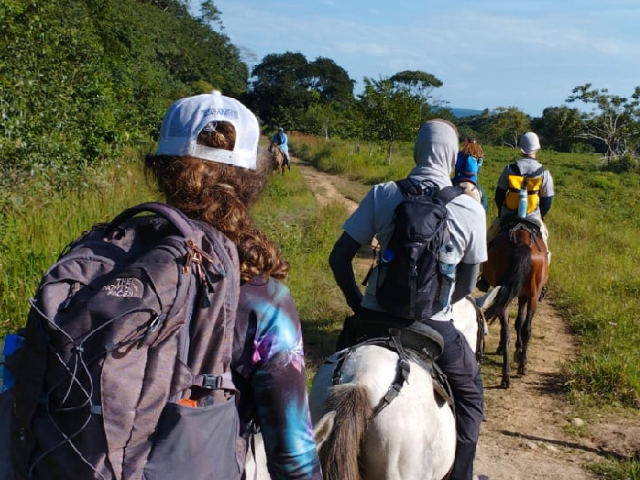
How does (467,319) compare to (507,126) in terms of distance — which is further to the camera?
(507,126)

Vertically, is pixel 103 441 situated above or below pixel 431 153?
below

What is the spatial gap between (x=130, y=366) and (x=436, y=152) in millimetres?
2481

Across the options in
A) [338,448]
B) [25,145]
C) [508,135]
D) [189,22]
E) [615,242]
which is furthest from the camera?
[508,135]

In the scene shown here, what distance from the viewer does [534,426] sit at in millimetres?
5402

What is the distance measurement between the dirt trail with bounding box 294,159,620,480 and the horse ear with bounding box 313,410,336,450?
2.48m

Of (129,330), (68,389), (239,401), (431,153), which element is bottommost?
(239,401)

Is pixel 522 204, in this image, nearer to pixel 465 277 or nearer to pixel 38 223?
pixel 465 277

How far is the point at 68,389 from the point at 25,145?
6533 mm

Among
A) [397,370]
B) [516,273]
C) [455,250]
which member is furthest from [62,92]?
[397,370]

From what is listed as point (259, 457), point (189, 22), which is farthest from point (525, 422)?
point (189, 22)

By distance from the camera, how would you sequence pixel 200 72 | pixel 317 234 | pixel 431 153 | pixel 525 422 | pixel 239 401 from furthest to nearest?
pixel 200 72
pixel 317 234
pixel 525 422
pixel 431 153
pixel 239 401

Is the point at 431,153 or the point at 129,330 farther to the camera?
the point at 431,153

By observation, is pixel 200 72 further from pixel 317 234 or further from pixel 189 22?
pixel 317 234

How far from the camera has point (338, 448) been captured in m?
2.53
